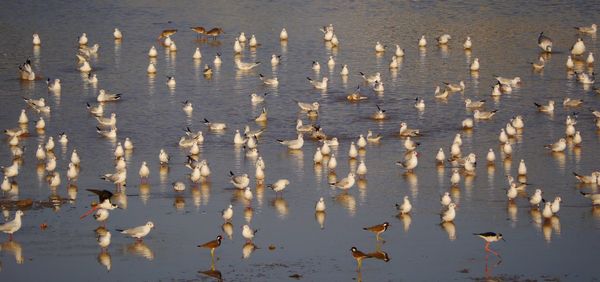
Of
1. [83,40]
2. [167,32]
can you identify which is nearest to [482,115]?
[167,32]

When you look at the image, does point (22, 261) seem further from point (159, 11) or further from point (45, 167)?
point (159, 11)

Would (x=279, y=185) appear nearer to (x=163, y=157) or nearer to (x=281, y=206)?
(x=281, y=206)

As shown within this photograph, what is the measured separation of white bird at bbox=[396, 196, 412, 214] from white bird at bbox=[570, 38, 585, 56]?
25918 mm

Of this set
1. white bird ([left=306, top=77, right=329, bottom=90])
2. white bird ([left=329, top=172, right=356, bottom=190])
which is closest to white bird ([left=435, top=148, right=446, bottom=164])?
white bird ([left=329, top=172, right=356, bottom=190])

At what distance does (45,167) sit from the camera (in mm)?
38875

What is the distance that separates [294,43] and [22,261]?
32836 millimetres

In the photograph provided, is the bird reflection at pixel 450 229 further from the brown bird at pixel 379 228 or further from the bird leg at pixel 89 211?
the bird leg at pixel 89 211

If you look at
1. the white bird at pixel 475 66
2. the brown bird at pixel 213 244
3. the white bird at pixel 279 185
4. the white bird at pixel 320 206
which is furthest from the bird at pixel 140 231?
the white bird at pixel 475 66

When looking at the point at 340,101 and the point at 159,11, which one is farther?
the point at 159,11

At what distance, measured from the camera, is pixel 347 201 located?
116 ft

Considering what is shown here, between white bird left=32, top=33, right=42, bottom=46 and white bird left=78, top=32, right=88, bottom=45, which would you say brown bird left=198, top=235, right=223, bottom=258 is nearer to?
white bird left=78, top=32, right=88, bottom=45

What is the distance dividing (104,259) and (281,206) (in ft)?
19.8

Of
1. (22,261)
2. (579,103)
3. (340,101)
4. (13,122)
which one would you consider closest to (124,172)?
(22,261)

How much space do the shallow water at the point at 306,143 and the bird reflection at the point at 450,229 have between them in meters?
0.07
